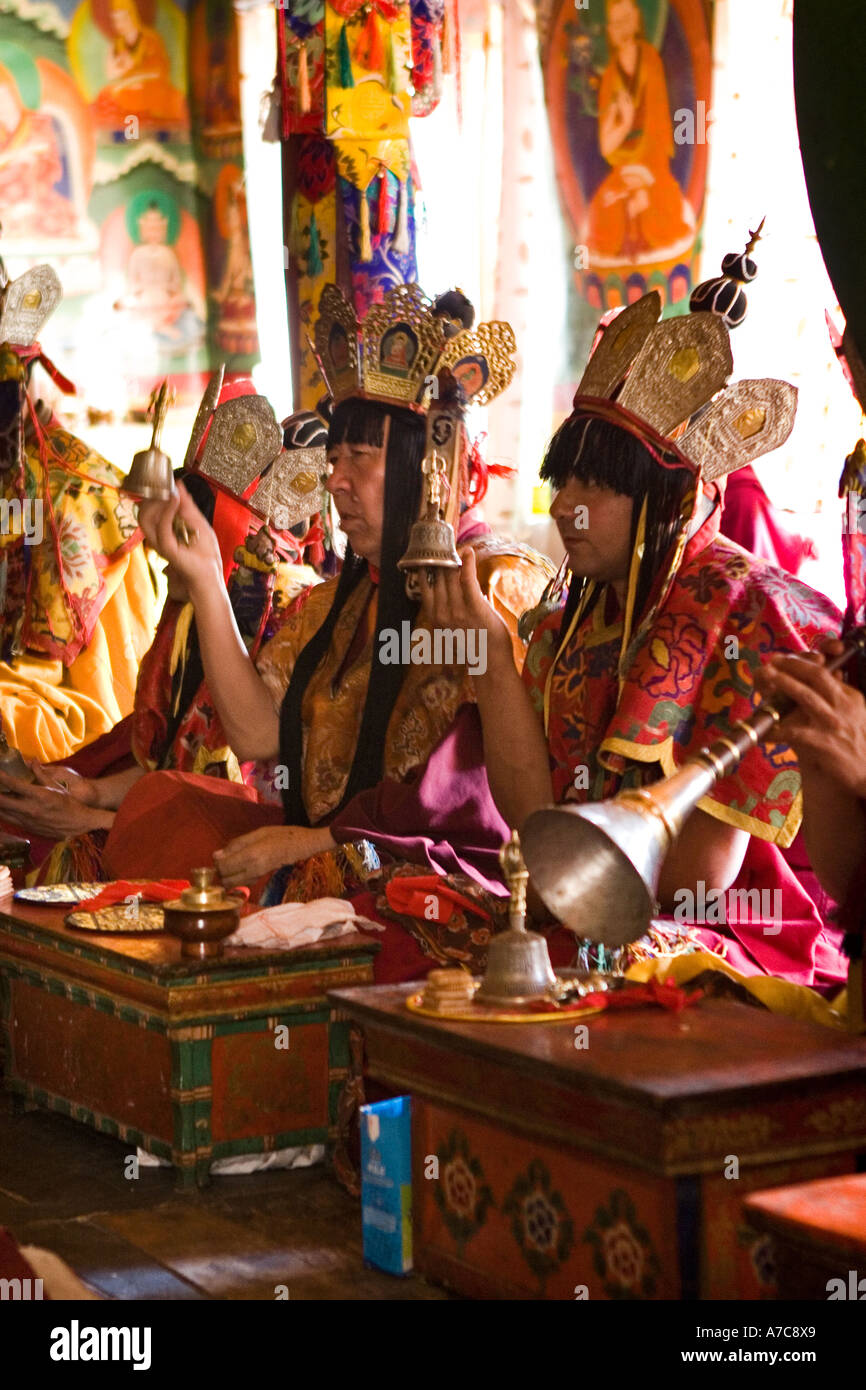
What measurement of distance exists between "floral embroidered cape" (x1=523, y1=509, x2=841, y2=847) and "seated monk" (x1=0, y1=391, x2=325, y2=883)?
4.45 ft

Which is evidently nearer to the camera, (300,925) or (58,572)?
(300,925)

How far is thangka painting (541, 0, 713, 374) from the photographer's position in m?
5.12

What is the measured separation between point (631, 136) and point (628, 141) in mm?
21

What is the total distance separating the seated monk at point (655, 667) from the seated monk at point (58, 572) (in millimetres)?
2289

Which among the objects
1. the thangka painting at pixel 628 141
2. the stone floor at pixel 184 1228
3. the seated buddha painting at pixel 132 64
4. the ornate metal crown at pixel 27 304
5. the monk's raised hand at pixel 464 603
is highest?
the seated buddha painting at pixel 132 64

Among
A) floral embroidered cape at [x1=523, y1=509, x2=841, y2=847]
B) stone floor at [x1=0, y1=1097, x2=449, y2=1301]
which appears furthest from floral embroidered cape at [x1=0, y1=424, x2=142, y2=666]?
floral embroidered cape at [x1=523, y1=509, x2=841, y2=847]

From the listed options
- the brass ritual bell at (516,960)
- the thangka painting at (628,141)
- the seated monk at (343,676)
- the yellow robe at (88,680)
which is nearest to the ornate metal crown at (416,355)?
the seated monk at (343,676)

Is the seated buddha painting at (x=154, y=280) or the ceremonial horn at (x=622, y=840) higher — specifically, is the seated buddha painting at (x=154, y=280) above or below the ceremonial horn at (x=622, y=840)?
above

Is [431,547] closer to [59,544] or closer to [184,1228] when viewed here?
[184,1228]

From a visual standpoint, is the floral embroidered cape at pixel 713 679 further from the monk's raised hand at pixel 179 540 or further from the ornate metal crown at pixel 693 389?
the monk's raised hand at pixel 179 540

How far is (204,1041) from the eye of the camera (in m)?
2.77

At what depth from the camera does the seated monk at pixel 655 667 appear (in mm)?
2760

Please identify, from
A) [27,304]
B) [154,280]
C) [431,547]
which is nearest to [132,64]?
[154,280]

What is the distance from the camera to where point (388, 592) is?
3.54 m
